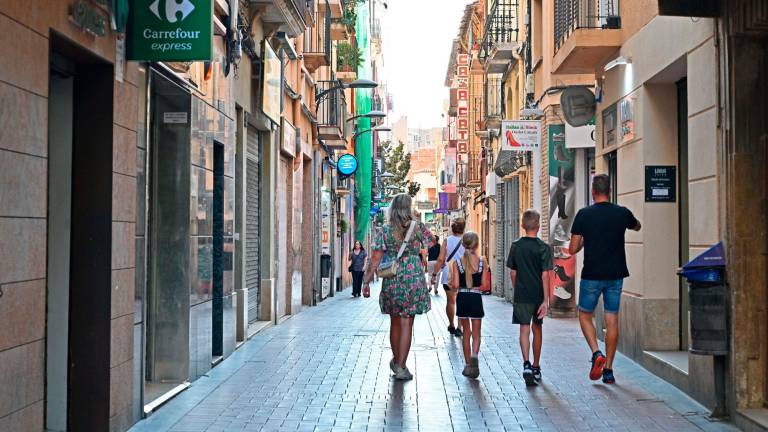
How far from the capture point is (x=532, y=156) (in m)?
26.1

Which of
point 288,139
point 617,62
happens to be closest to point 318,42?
point 288,139

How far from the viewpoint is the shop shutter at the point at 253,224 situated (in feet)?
55.1

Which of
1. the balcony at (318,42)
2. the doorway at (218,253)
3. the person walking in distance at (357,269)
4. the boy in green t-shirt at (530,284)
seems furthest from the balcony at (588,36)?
the person walking in distance at (357,269)

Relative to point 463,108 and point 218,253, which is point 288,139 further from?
point 463,108

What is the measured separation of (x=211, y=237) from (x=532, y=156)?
15.4 meters

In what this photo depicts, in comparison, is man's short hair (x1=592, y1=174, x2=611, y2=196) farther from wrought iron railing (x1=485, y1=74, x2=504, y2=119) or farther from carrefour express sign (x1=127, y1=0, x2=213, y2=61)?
wrought iron railing (x1=485, y1=74, x2=504, y2=119)

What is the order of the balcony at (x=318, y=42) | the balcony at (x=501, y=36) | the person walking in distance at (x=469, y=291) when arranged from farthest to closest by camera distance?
the balcony at (x=501, y=36) → the balcony at (x=318, y=42) → the person walking in distance at (x=469, y=291)

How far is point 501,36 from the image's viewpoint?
3192cm

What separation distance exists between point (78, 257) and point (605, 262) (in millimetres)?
5247

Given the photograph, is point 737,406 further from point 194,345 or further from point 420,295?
point 194,345

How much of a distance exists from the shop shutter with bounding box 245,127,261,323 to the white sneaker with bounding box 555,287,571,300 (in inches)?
255

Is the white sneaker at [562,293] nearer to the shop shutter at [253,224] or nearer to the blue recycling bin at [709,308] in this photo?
the shop shutter at [253,224]

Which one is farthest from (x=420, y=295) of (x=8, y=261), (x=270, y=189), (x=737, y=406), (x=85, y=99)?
(x=270, y=189)

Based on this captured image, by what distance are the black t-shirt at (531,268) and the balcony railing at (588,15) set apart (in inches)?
176
